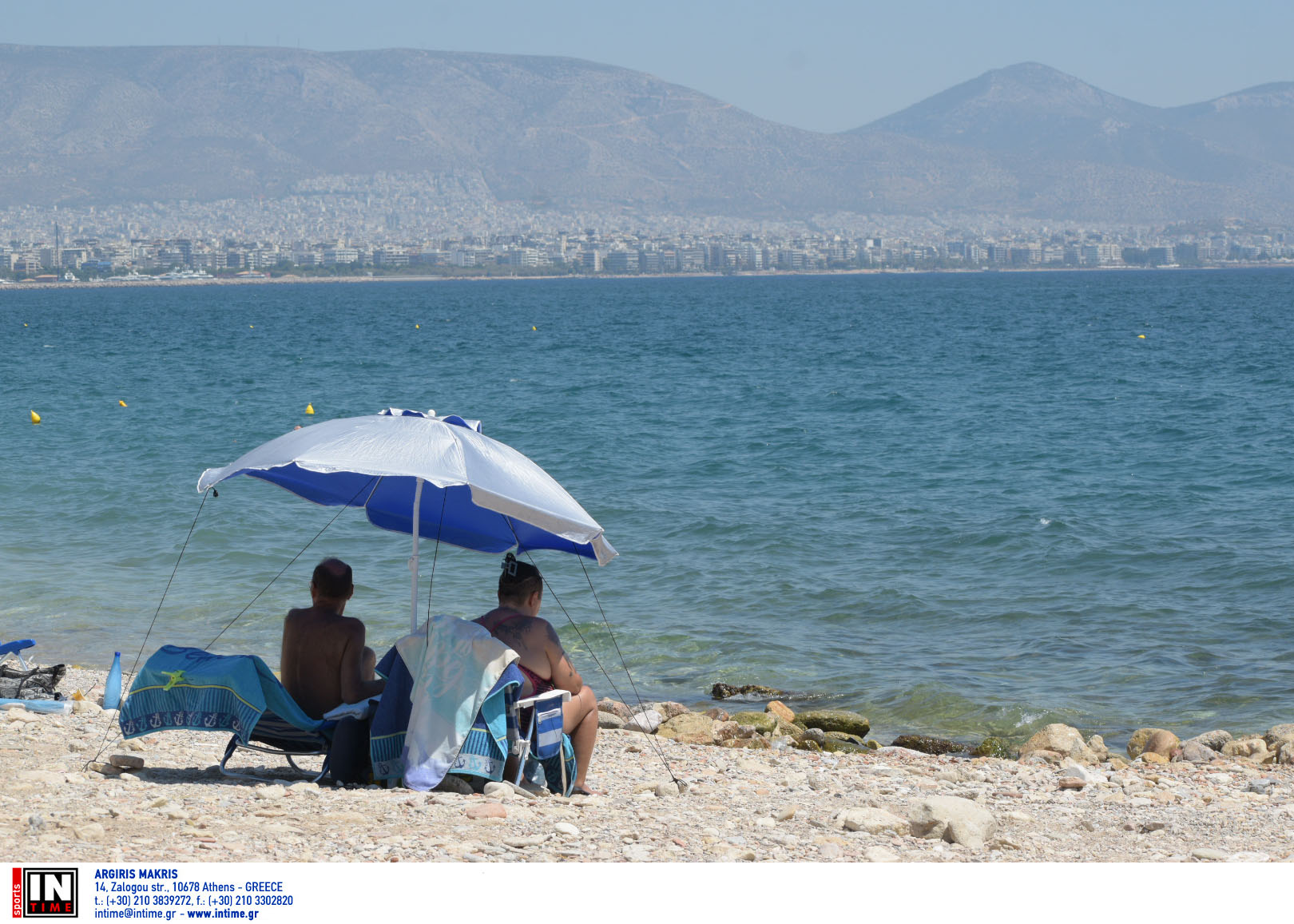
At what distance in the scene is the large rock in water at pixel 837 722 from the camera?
9.37 metres

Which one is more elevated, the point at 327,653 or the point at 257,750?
the point at 327,653

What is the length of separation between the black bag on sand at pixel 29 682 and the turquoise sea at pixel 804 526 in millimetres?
2664

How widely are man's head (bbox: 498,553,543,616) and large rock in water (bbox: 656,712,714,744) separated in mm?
2633

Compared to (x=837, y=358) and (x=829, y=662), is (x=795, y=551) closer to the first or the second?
(x=829, y=662)

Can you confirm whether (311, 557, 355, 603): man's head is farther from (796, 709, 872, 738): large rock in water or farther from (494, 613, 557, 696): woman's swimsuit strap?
(796, 709, 872, 738): large rock in water

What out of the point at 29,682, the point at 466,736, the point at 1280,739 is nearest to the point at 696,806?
the point at 466,736

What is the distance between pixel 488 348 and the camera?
5438 cm

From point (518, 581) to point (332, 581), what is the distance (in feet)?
2.99

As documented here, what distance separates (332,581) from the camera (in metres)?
6.58

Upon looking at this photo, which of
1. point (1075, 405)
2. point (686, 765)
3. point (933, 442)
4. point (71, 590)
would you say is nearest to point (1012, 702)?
point (686, 765)

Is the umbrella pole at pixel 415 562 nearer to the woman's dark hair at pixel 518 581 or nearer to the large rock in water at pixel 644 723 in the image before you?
the woman's dark hair at pixel 518 581

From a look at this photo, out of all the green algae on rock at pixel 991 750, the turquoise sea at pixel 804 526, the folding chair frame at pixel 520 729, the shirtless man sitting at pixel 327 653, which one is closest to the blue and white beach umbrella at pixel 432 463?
the shirtless man sitting at pixel 327 653

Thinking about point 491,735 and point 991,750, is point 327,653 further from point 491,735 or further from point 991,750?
point 991,750
